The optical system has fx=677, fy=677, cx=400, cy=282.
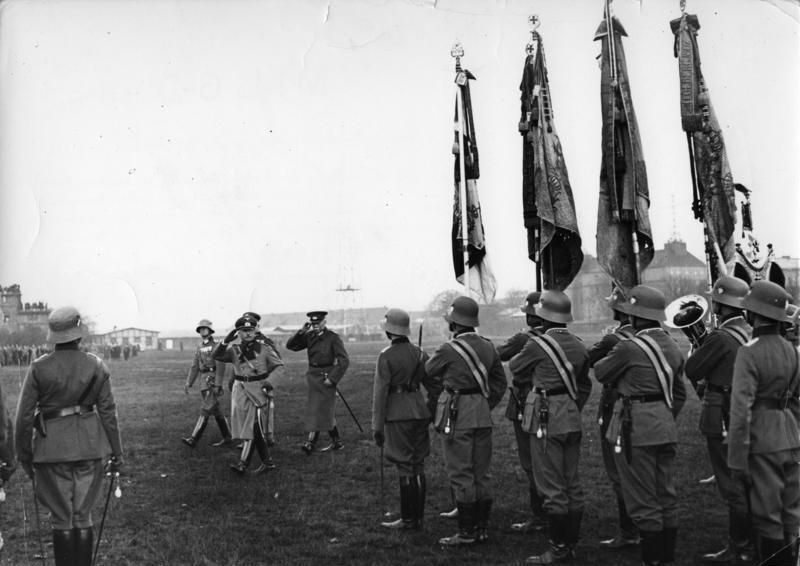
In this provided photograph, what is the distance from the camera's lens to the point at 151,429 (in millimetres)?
9727

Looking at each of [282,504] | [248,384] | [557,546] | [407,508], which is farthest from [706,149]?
[248,384]

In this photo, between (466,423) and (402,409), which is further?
(402,409)

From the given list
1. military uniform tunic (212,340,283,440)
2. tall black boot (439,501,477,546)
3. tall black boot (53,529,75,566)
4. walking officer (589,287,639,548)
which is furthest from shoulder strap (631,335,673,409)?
military uniform tunic (212,340,283,440)

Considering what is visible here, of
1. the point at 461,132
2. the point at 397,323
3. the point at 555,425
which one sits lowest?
the point at 555,425

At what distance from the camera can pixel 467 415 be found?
6.32m

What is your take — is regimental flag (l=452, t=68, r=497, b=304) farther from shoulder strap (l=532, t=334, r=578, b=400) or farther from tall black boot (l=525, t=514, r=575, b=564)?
tall black boot (l=525, t=514, r=575, b=564)

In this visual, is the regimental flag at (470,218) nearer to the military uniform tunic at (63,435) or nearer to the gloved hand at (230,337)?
the gloved hand at (230,337)

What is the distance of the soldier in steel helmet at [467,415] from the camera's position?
6.21m

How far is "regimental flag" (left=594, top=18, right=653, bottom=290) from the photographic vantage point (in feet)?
24.6

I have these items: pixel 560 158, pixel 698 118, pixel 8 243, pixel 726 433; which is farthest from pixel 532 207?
pixel 8 243

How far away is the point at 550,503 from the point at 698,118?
4.56m

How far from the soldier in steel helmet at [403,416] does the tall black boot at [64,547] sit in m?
2.77

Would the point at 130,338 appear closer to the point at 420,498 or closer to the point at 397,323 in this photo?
the point at 397,323

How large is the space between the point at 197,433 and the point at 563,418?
229 inches
